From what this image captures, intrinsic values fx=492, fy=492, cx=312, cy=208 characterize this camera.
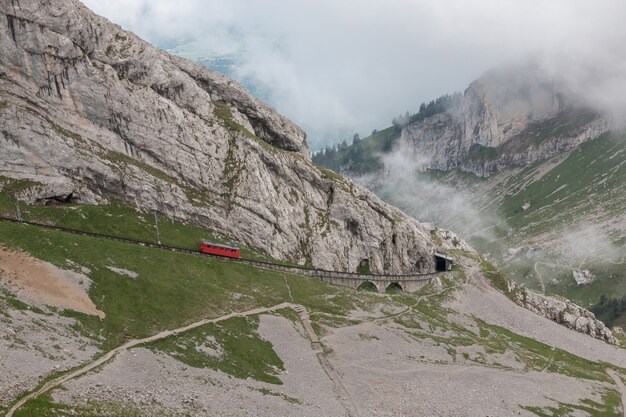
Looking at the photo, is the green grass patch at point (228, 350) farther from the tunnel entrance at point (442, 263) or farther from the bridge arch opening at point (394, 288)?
Result: the tunnel entrance at point (442, 263)

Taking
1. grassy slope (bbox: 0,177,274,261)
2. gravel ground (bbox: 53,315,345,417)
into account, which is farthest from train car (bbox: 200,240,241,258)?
gravel ground (bbox: 53,315,345,417)

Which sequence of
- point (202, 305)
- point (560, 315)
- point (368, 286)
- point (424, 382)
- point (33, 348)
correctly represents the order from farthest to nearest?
point (560, 315)
point (368, 286)
point (202, 305)
point (424, 382)
point (33, 348)

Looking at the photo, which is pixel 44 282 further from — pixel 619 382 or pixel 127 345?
pixel 619 382

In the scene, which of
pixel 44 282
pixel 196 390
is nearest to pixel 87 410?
pixel 196 390

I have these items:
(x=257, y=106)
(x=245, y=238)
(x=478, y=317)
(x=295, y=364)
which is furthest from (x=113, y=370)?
(x=257, y=106)

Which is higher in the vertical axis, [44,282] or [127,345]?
[44,282]

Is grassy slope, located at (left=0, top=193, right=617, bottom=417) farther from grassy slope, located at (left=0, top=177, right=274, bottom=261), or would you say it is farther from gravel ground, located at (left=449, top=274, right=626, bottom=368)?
gravel ground, located at (left=449, top=274, right=626, bottom=368)
